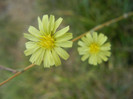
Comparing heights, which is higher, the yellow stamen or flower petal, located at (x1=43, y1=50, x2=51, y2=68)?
the yellow stamen

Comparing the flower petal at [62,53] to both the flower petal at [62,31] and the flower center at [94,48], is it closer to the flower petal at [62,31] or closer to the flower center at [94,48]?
the flower petal at [62,31]

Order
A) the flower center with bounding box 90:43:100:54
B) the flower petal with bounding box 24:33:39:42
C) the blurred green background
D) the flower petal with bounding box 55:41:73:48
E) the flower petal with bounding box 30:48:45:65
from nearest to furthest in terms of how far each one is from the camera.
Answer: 1. the flower petal with bounding box 55:41:73:48
2. the flower petal with bounding box 30:48:45:65
3. the flower petal with bounding box 24:33:39:42
4. the flower center with bounding box 90:43:100:54
5. the blurred green background

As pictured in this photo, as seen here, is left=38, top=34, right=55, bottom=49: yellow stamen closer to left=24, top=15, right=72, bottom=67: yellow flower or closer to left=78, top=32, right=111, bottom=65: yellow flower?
left=24, top=15, right=72, bottom=67: yellow flower

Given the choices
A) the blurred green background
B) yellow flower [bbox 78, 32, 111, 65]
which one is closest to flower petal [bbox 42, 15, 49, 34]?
yellow flower [bbox 78, 32, 111, 65]

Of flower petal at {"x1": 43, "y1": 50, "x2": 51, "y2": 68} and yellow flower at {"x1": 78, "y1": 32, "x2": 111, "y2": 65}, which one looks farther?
yellow flower at {"x1": 78, "y1": 32, "x2": 111, "y2": 65}

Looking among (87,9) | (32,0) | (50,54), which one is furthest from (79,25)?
(32,0)

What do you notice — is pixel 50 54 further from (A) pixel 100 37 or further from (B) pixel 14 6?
(B) pixel 14 6

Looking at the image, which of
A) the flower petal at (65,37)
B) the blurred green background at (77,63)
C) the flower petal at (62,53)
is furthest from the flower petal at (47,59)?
the blurred green background at (77,63)

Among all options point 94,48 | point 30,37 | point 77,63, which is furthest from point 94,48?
point 77,63
